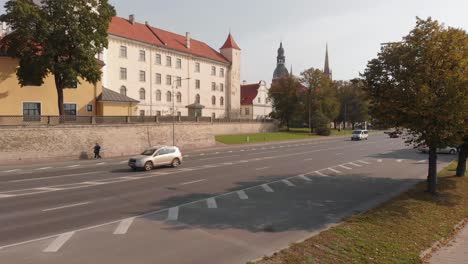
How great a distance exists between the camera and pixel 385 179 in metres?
22.7

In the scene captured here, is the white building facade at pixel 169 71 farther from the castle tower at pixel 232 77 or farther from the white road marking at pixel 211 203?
the white road marking at pixel 211 203

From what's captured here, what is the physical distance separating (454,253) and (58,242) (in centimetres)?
1122

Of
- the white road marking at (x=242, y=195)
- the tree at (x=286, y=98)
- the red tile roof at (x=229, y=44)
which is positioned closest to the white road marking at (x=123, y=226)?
the white road marking at (x=242, y=195)

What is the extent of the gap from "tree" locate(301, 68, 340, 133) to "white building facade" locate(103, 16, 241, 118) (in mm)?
15832

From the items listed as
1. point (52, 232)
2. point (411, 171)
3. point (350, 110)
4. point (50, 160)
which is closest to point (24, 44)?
point (50, 160)

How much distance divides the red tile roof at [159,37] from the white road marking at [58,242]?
51540 millimetres

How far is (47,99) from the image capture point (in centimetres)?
3984

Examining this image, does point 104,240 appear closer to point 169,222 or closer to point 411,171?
point 169,222

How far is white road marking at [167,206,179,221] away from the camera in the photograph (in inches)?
509

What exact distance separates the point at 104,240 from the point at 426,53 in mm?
14840

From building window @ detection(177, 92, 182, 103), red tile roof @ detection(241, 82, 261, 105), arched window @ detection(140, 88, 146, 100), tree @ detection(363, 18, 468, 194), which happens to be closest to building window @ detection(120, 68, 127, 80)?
arched window @ detection(140, 88, 146, 100)

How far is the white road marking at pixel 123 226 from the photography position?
36.5ft

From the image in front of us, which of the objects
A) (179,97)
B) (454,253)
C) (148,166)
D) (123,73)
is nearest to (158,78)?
(179,97)

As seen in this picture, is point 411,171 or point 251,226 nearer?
point 251,226
